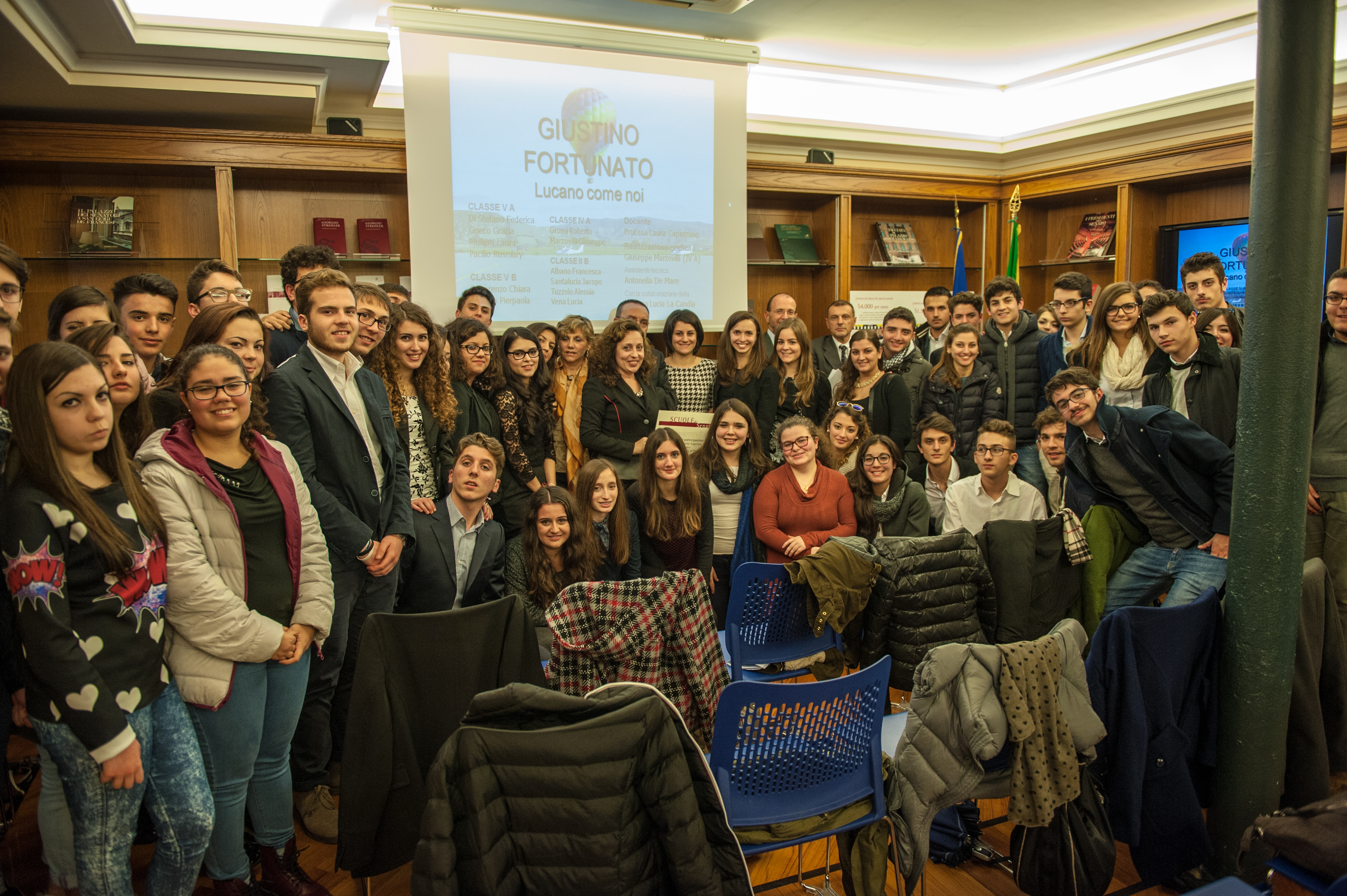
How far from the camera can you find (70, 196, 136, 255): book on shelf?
4.51 metres

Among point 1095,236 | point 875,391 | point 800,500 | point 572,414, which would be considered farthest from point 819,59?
point 800,500

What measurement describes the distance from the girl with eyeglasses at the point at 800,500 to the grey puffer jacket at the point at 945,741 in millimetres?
1444

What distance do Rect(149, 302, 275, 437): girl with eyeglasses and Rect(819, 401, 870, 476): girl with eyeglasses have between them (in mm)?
2297

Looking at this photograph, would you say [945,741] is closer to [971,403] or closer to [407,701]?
[407,701]

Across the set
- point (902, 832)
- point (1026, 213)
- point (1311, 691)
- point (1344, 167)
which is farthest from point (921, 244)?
point (902, 832)

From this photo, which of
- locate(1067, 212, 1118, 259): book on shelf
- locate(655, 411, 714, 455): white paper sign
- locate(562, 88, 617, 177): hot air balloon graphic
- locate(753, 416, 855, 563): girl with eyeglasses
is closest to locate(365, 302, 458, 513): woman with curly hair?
locate(655, 411, 714, 455): white paper sign

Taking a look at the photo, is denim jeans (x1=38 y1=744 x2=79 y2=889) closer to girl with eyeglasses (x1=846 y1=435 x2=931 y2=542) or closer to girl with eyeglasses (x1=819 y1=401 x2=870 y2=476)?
girl with eyeglasses (x1=846 y1=435 x2=931 y2=542)

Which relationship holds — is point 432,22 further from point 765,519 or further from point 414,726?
point 414,726

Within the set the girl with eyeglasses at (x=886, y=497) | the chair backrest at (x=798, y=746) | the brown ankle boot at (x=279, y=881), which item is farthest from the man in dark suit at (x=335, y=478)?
the girl with eyeglasses at (x=886, y=497)

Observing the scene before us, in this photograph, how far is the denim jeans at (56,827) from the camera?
5.66 feet

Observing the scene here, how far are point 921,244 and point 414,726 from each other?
573 cm

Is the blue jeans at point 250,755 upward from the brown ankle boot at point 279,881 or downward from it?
upward

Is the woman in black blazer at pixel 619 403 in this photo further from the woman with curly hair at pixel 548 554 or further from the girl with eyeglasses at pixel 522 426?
the woman with curly hair at pixel 548 554

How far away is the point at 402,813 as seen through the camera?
6.73 ft
